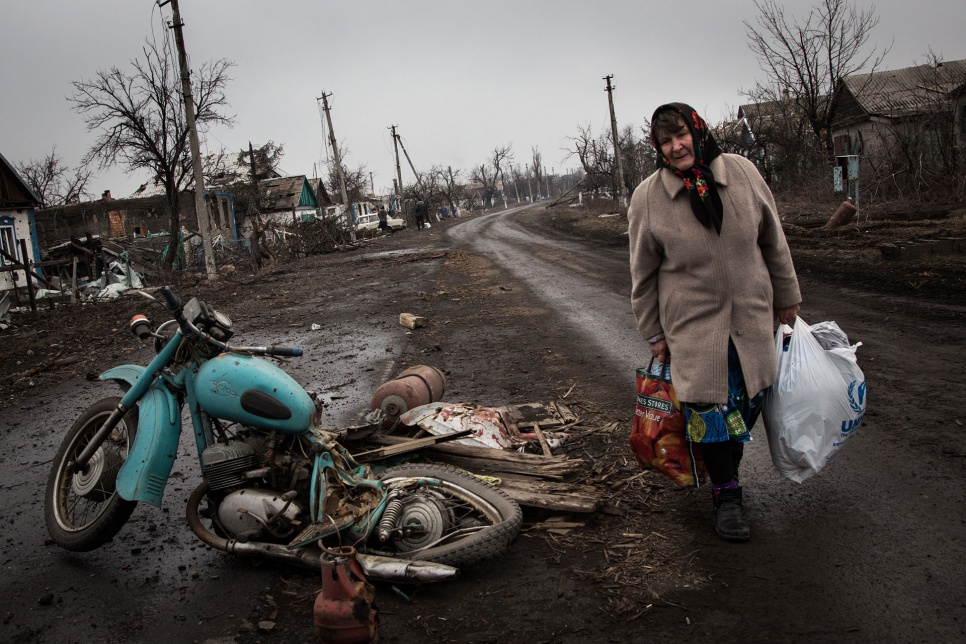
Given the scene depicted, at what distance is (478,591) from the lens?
3.02 meters

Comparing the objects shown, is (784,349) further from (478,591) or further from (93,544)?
(93,544)

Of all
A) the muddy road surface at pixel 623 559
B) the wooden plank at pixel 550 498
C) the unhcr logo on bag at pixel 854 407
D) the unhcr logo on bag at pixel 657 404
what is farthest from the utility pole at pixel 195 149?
the unhcr logo on bag at pixel 854 407

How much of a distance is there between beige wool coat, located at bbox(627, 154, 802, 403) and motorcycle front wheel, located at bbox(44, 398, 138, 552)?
2820 mm

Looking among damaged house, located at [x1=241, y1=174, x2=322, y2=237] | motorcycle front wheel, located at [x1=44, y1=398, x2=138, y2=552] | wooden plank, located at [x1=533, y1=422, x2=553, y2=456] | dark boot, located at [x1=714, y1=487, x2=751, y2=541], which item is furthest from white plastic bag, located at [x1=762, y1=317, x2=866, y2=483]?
damaged house, located at [x1=241, y1=174, x2=322, y2=237]

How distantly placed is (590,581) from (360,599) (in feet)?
3.19

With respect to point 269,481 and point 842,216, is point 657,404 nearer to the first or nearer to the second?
point 269,481

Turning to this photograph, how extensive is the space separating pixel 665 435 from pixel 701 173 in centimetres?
117

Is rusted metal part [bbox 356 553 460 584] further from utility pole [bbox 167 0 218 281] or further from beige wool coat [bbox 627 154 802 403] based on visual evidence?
utility pole [bbox 167 0 218 281]

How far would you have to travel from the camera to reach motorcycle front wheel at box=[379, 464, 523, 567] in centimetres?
308

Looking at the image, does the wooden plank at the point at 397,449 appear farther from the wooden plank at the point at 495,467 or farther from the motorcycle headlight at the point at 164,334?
the motorcycle headlight at the point at 164,334

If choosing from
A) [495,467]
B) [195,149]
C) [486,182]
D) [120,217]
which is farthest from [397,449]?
[486,182]

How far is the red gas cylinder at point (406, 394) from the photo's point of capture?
457 cm

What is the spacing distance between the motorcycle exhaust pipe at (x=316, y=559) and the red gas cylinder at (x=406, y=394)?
124cm

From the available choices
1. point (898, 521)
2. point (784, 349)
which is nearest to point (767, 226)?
point (784, 349)
